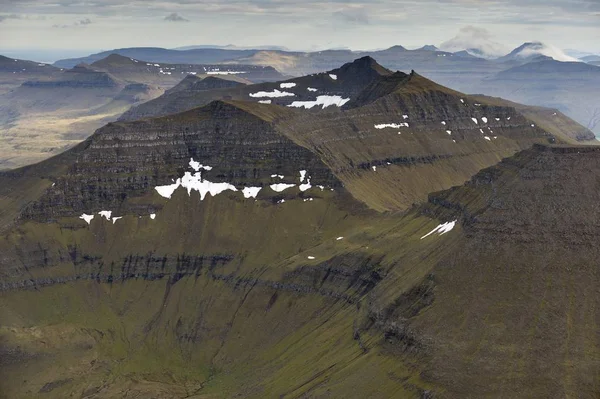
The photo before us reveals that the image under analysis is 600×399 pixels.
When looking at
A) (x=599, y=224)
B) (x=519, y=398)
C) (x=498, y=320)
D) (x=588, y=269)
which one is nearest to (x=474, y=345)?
(x=498, y=320)

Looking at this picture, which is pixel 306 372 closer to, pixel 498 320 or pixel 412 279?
pixel 412 279

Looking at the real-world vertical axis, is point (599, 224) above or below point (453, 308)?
above

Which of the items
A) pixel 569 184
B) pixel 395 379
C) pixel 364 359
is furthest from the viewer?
pixel 569 184

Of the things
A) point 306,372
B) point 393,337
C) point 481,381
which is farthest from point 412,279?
point 481,381

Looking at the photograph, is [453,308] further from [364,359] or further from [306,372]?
[306,372]

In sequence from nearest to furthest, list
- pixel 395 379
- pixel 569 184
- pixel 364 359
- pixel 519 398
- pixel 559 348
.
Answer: pixel 519 398
pixel 559 348
pixel 395 379
pixel 364 359
pixel 569 184

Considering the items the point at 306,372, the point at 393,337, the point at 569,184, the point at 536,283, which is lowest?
the point at 306,372

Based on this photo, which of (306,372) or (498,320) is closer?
(498,320)

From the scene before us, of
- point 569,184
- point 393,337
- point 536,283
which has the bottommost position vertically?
point 393,337

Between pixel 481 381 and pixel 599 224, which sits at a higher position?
pixel 599 224

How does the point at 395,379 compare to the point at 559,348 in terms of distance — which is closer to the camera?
the point at 559,348
